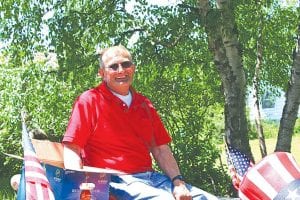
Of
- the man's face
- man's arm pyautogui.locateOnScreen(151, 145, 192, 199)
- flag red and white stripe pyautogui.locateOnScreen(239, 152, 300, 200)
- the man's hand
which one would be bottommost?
the man's hand

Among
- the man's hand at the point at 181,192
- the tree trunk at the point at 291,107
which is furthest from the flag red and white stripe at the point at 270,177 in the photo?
the tree trunk at the point at 291,107

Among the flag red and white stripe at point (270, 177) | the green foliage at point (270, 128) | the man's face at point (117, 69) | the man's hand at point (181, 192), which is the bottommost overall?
the green foliage at point (270, 128)

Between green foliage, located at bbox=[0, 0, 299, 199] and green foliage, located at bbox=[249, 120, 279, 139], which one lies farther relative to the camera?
green foliage, located at bbox=[249, 120, 279, 139]

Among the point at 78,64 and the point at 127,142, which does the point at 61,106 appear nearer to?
the point at 78,64

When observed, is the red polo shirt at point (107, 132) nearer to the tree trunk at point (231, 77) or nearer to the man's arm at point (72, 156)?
the man's arm at point (72, 156)

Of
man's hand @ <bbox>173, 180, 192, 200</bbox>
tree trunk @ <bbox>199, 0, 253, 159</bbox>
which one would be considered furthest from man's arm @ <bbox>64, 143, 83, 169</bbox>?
tree trunk @ <bbox>199, 0, 253, 159</bbox>

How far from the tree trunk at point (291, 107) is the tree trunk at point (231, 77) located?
0.43 metres

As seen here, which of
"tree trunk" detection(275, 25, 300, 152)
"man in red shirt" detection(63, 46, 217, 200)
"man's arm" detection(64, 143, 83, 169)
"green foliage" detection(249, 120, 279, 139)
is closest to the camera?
"man's arm" detection(64, 143, 83, 169)

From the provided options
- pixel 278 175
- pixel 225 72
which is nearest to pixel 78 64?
pixel 225 72

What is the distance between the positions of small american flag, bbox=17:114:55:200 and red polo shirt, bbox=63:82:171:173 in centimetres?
48

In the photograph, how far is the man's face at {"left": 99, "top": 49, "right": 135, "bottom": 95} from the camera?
3453mm

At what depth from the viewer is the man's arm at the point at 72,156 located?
3.12 meters

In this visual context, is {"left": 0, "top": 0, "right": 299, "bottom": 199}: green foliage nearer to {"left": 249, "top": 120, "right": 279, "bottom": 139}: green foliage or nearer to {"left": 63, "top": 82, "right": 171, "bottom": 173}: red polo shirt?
{"left": 63, "top": 82, "right": 171, "bottom": 173}: red polo shirt

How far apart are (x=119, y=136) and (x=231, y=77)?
12.5 ft
